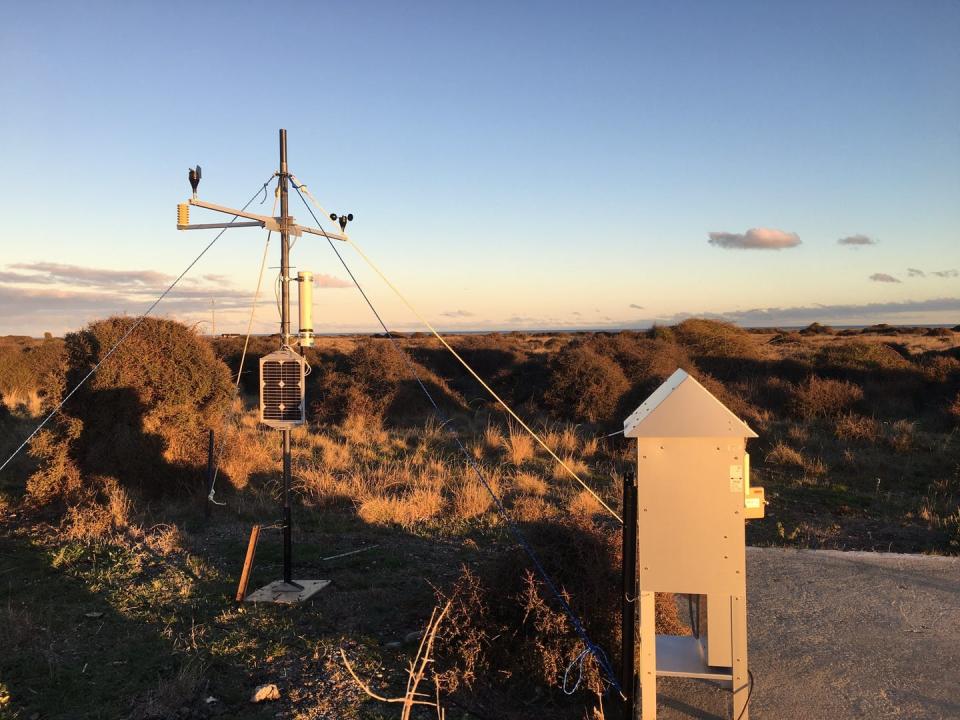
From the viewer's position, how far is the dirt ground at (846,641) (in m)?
3.90

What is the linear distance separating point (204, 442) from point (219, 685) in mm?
6182

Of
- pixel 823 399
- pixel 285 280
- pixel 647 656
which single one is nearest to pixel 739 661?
pixel 647 656

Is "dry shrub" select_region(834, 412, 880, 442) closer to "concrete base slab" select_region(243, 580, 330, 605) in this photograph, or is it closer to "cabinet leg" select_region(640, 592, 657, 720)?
"concrete base slab" select_region(243, 580, 330, 605)

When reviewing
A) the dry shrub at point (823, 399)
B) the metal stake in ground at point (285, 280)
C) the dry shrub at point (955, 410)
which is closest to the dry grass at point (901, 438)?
the dry shrub at point (955, 410)

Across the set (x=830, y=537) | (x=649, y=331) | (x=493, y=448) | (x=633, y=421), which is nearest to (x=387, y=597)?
(x=633, y=421)

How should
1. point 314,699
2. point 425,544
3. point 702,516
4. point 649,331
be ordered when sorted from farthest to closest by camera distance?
point 649,331 < point 425,544 < point 314,699 < point 702,516

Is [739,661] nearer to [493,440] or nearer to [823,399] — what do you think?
[493,440]

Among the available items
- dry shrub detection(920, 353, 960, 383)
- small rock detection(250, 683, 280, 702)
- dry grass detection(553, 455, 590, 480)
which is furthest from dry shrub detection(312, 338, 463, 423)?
dry shrub detection(920, 353, 960, 383)

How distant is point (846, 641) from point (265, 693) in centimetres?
372

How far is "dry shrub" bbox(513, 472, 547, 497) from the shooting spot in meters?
9.44

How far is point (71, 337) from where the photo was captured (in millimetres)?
9898

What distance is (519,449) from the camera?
38.3 ft

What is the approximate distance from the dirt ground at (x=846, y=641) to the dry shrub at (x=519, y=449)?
17.0 feet

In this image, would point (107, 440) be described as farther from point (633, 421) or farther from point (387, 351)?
point (387, 351)
